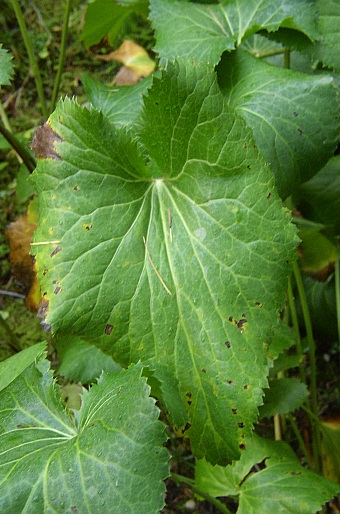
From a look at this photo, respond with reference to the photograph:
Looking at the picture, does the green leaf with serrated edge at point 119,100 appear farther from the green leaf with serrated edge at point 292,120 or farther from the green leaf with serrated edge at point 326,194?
the green leaf with serrated edge at point 326,194

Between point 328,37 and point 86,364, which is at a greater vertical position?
point 328,37

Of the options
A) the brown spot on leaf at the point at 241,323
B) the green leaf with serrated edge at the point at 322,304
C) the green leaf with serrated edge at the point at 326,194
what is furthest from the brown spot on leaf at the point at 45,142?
the green leaf with serrated edge at the point at 322,304

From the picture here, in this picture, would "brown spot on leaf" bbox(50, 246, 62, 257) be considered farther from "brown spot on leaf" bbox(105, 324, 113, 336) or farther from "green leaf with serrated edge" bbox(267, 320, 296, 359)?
"green leaf with serrated edge" bbox(267, 320, 296, 359)

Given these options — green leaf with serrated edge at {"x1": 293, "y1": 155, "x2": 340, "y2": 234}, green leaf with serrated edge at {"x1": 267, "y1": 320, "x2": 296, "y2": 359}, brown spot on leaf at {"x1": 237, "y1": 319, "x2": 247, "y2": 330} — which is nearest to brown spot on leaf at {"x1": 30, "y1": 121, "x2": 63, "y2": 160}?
brown spot on leaf at {"x1": 237, "y1": 319, "x2": 247, "y2": 330}

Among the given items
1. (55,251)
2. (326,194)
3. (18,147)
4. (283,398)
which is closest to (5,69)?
(18,147)

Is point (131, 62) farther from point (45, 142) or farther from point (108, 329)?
point (108, 329)

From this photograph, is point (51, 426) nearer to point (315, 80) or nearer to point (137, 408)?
point (137, 408)

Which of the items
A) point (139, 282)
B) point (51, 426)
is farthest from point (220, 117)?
point (51, 426)
